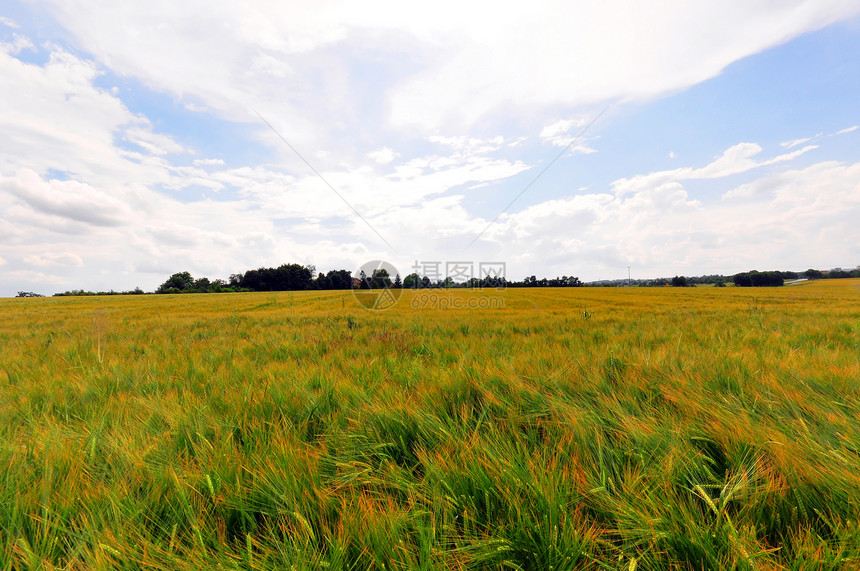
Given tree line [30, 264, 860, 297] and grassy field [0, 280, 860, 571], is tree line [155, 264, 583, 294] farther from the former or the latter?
grassy field [0, 280, 860, 571]

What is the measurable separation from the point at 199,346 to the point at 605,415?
A: 16.2 feet

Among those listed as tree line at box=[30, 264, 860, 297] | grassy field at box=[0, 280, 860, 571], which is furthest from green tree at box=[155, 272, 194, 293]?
grassy field at box=[0, 280, 860, 571]

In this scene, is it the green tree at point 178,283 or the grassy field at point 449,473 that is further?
the green tree at point 178,283

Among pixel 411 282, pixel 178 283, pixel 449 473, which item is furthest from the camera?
pixel 178 283

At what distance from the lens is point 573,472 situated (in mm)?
1149

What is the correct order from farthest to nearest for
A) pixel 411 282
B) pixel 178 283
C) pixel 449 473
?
pixel 178 283 < pixel 411 282 < pixel 449 473

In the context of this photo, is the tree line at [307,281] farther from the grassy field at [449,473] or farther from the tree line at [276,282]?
the grassy field at [449,473]

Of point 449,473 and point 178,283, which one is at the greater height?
point 178,283

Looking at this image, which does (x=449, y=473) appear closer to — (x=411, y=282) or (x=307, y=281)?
(x=411, y=282)

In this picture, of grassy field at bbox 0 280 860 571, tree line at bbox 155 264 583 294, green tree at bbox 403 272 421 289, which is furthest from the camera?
tree line at bbox 155 264 583 294

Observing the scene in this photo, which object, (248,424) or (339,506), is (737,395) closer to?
→ (339,506)

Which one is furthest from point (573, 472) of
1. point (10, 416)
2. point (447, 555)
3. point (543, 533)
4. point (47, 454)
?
point (10, 416)

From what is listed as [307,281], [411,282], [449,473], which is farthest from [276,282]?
[449,473]

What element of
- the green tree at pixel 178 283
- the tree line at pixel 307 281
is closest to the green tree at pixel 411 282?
the tree line at pixel 307 281
